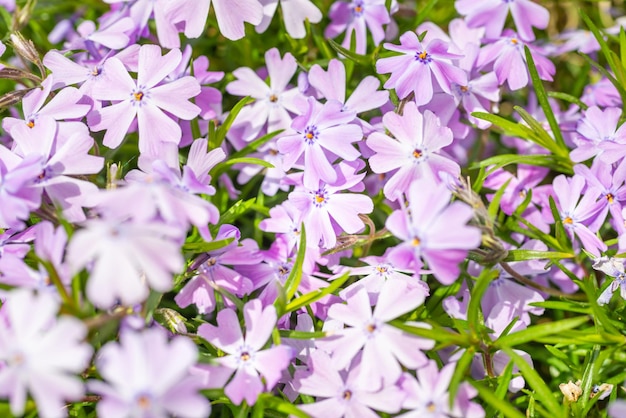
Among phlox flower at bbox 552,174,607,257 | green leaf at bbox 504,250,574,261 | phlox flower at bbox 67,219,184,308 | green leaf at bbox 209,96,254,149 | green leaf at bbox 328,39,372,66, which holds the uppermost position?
green leaf at bbox 328,39,372,66

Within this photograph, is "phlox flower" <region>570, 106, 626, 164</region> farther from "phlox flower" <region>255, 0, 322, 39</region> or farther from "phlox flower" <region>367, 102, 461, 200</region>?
"phlox flower" <region>255, 0, 322, 39</region>

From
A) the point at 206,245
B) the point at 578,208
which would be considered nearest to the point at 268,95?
the point at 206,245

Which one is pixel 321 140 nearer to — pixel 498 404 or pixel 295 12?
pixel 295 12

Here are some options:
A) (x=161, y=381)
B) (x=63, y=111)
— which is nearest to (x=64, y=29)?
(x=63, y=111)

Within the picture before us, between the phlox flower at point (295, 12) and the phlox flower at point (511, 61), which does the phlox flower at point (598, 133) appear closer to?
the phlox flower at point (511, 61)

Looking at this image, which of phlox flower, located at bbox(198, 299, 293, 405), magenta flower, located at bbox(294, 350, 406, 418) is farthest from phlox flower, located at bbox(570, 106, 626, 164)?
phlox flower, located at bbox(198, 299, 293, 405)
